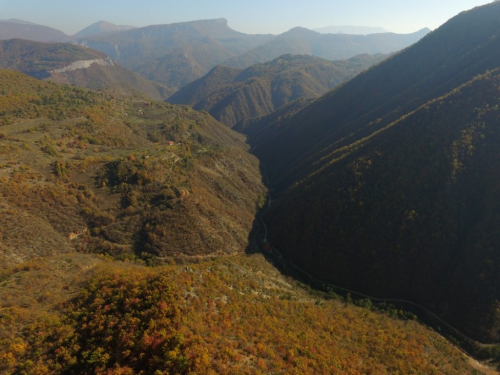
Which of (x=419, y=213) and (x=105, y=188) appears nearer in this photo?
(x=419, y=213)

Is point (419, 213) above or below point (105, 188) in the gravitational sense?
below

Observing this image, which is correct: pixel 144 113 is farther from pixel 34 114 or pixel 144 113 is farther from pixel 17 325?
pixel 17 325

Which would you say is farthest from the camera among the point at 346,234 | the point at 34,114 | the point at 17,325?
the point at 34,114

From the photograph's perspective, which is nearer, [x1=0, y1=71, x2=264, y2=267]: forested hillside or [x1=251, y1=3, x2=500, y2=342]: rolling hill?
[x1=0, y1=71, x2=264, y2=267]: forested hillside

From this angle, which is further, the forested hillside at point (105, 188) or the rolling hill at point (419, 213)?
the rolling hill at point (419, 213)

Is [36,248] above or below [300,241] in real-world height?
above

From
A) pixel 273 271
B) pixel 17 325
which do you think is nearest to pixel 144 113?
pixel 273 271

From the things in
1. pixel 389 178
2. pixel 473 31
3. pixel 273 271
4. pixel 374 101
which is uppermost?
pixel 473 31

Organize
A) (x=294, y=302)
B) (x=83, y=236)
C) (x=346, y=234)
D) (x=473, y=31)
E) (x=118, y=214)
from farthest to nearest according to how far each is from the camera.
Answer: (x=473, y=31) < (x=346, y=234) < (x=118, y=214) < (x=83, y=236) < (x=294, y=302)
